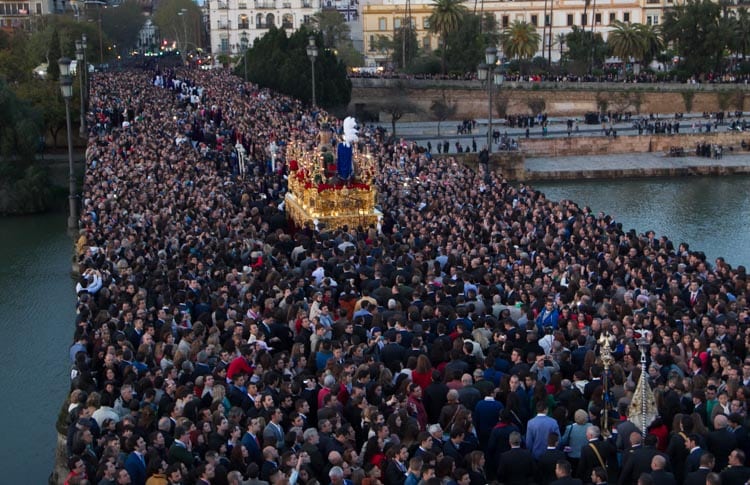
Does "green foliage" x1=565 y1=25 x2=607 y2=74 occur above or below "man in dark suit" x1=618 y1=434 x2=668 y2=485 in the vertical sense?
Answer: above

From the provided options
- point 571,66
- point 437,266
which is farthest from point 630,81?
point 437,266

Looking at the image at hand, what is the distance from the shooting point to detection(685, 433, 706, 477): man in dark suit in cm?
977

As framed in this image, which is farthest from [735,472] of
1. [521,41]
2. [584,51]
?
[521,41]

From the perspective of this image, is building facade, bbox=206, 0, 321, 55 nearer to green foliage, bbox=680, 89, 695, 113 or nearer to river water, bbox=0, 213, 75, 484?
green foliage, bbox=680, 89, 695, 113

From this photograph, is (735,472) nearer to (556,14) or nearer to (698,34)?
(698,34)

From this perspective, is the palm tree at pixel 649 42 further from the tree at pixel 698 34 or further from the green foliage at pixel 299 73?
the green foliage at pixel 299 73

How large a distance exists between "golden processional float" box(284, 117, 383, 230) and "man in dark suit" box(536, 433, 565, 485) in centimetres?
1144

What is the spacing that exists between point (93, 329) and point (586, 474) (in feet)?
21.7

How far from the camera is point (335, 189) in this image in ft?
73.6

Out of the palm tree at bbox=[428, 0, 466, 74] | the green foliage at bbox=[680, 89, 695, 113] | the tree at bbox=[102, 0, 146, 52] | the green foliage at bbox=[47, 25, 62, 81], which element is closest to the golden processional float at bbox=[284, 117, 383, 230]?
the green foliage at bbox=[47, 25, 62, 81]

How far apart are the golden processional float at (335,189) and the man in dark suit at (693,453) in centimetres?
1190

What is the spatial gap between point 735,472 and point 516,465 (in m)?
1.82

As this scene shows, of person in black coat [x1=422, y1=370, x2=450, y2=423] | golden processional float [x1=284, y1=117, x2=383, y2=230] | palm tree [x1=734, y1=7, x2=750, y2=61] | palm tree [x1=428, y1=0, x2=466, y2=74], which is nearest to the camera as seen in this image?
person in black coat [x1=422, y1=370, x2=450, y2=423]

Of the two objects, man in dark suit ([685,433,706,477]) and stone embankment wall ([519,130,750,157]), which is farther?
stone embankment wall ([519,130,750,157])
